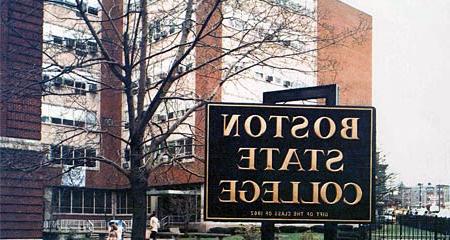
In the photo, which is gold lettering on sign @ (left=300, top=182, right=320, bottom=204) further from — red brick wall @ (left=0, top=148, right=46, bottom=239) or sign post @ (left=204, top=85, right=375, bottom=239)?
red brick wall @ (left=0, top=148, right=46, bottom=239)

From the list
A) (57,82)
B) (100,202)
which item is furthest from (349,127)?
(100,202)

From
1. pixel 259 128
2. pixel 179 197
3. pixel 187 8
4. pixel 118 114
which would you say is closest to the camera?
pixel 259 128

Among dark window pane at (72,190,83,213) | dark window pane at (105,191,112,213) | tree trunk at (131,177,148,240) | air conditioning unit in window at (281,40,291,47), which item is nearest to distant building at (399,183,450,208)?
air conditioning unit in window at (281,40,291,47)

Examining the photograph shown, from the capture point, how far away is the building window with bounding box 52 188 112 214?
26.4 meters

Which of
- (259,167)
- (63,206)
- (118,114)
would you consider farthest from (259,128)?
(63,206)

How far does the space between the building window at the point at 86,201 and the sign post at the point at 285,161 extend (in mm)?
22813

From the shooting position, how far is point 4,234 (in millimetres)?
8641

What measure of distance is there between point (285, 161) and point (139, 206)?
5.25 meters

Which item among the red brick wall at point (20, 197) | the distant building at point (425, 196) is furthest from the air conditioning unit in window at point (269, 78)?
the red brick wall at point (20, 197)

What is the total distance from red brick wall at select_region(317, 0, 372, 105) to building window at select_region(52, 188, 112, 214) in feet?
50.0

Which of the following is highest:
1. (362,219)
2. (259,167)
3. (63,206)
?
(259,167)

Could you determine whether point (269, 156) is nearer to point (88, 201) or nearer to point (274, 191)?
point (274, 191)

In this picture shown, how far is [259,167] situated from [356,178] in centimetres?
49

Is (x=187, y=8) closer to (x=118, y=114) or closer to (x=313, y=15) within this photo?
(x=313, y=15)
